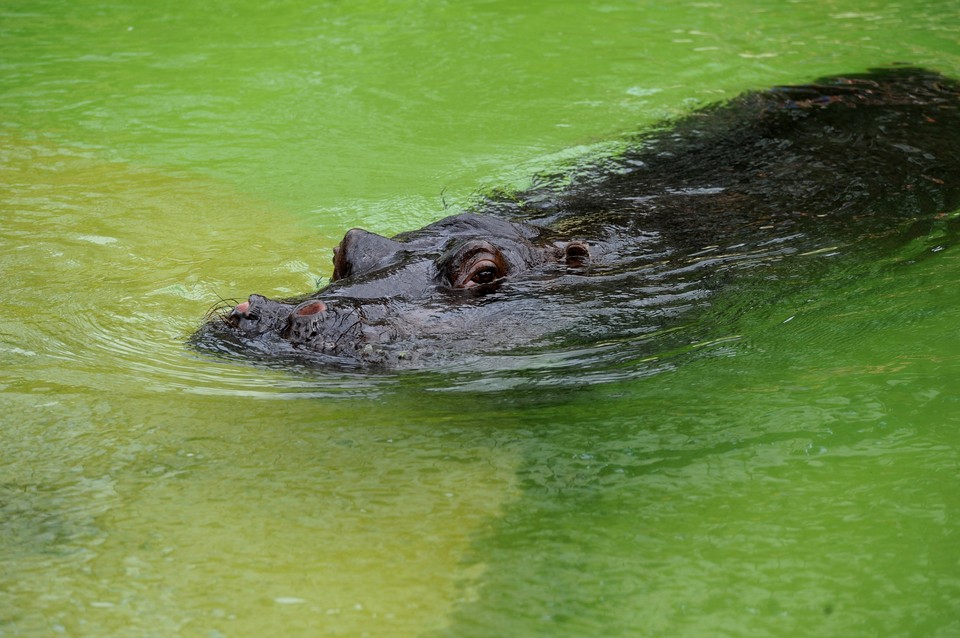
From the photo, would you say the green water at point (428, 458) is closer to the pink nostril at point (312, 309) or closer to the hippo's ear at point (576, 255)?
the pink nostril at point (312, 309)

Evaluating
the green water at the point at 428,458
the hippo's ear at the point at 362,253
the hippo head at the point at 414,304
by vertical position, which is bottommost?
the green water at the point at 428,458

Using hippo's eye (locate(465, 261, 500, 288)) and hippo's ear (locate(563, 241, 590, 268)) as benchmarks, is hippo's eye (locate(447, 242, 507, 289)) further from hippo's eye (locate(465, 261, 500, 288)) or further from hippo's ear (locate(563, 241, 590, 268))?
hippo's ear (locate(563, 241, 590, 268))

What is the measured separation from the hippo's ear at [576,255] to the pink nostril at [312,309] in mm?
1636

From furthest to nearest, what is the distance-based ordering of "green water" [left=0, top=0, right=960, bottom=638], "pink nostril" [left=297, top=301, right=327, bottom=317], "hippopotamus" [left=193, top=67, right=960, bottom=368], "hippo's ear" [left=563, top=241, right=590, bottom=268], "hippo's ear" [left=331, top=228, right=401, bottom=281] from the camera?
"hippo's ear" [left=563, top=241, right=590, bottom=268]
"hippo's ear" [left=331, top=228, right=401, bottom=281]
"hippopotamus" [left=193, top=67, right=960, bottom=368]
"pink nostril" [left=297, top=301, right=327, bottom=317]
"green water" [left=0, top=0, right=960, bottom=638]

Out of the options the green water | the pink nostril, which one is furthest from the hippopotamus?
the green water

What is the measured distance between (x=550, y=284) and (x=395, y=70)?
6103 millimetres

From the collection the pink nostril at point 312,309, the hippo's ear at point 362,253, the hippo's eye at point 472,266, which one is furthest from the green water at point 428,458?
the hippo's ear at point 362,253

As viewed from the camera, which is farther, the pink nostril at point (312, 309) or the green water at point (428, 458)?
the pink nostril at point (312, 309)

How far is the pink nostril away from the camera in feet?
15.9

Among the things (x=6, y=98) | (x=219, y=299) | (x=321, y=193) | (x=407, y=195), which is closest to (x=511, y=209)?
(x=407, y=195)

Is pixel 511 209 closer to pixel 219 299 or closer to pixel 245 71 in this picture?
pixel 219 299

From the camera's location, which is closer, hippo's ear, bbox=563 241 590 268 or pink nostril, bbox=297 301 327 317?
pink nostril, bbox=297 301 327 317

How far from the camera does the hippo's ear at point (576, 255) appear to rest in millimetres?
5887

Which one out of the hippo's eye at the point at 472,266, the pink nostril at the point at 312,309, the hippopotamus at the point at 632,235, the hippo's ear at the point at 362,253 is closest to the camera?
the pink nostril at the point at 312,309
